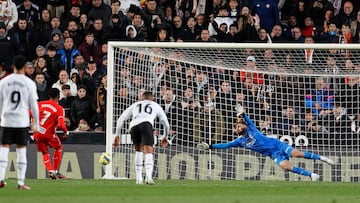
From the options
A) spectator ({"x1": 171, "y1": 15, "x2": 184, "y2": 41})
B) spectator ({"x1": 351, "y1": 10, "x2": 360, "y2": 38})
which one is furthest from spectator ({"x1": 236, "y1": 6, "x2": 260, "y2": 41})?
spectator ({"x1": 351, "y1": 10, "x2": 360, "y2": 38})

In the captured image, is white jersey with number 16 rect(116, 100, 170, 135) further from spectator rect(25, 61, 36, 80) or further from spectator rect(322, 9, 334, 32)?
spectator rect(322, 9, 334, 32)

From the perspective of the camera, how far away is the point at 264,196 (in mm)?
17125

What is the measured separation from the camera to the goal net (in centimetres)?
2478

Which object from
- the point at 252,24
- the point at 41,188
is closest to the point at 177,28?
the point at 252,24

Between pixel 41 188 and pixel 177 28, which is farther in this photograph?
pixel 177 28

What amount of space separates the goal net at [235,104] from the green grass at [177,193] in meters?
3.67

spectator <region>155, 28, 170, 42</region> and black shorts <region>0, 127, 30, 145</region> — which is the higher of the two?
spectator <region>155, 28, 170, 42</region>

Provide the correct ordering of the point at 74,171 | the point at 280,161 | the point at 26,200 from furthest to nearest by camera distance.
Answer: the point at 74,171 → the point at 280,161 → the point at 26,200

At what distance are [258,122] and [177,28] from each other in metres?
3.87

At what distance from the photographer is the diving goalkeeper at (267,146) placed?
2353cm

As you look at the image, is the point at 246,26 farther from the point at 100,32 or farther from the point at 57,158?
the point at 57,158

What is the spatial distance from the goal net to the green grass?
3.67m

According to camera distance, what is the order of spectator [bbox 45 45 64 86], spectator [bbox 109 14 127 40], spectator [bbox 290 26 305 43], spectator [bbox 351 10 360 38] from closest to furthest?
spectator [bbox 45 45 64 86] → spectator [bbox 290 26 305 43] → spectator [bbox 351 10 360 38] → spectator [bbox 109 14 127 40]

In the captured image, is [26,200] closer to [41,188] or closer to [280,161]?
[41,188]
